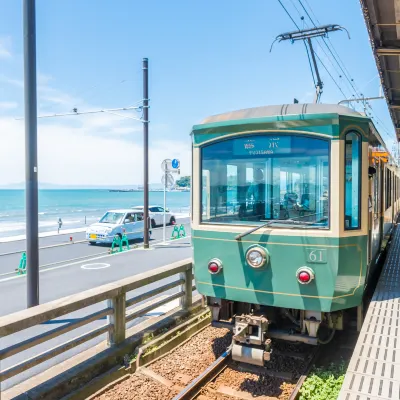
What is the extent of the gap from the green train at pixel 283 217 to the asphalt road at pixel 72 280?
244cm

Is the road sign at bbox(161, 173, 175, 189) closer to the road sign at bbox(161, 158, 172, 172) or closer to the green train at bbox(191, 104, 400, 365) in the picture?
the road sign at bbox(161, 158, 172, 172)

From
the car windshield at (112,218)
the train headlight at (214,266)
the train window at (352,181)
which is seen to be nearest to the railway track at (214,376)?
the train headlight at (214,266)

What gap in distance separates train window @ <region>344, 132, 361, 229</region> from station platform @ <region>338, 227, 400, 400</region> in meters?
1.18

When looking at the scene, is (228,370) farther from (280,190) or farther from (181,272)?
(280,190)

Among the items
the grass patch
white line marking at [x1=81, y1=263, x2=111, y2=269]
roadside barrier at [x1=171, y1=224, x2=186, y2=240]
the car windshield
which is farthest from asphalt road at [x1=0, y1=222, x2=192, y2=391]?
the grass patch

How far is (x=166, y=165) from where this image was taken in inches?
623

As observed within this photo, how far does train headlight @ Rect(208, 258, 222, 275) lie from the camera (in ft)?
16.9

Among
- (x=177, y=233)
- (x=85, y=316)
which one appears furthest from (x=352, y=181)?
(x=177, y=233)

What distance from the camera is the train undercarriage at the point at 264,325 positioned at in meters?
4.83

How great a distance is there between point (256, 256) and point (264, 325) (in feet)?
2.72

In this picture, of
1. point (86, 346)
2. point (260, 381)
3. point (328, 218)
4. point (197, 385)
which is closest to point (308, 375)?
point (260, 381)

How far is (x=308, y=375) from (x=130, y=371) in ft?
7.21

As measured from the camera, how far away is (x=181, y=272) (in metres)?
6.74

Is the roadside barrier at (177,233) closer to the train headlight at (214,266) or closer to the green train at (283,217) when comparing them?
the green train at (283,217)
